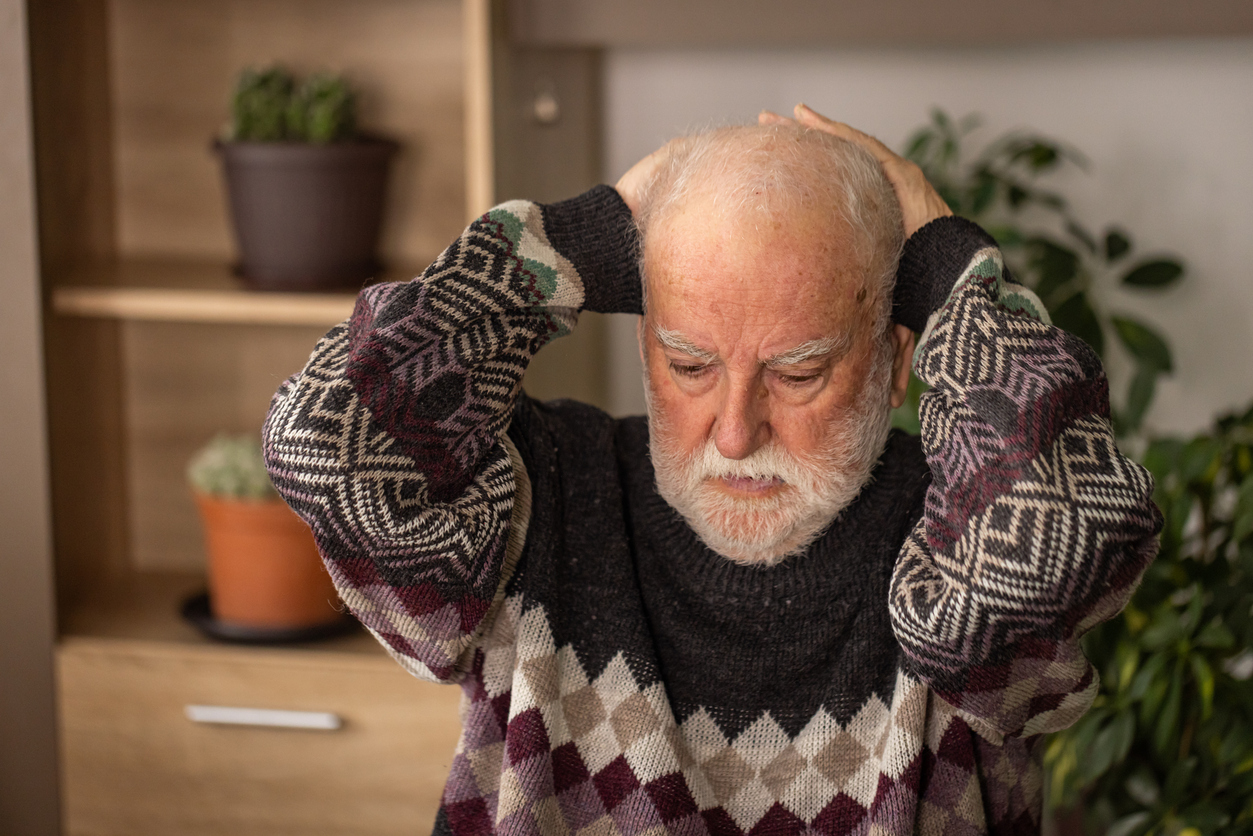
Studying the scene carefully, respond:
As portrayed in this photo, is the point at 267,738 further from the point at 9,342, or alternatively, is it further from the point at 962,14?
the point at 962,14

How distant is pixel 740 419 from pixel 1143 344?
94 cm

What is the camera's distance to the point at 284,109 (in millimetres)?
1712

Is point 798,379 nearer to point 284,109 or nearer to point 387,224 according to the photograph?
point 284,109

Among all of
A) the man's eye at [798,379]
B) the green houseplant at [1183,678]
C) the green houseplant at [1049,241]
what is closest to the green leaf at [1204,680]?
the green houseplant at [1183,678]

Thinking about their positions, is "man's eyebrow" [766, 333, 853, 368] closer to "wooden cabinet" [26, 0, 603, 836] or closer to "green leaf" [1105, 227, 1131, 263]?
"wooden cabinet" [26, 0, 603, 836]

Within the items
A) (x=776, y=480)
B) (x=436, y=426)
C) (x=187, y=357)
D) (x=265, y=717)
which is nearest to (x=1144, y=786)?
(x=776, y=480)

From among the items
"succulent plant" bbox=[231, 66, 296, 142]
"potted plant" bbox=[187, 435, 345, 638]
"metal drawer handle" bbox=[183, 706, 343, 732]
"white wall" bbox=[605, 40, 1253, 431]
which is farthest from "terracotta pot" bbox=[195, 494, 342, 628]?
"white wall" bbox=[605, 40, 1253, 431]

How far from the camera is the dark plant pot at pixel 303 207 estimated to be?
5.57 feet

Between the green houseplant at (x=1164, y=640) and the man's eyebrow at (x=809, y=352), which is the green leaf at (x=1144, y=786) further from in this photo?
the man's eyebrow at (x=809, y=352)

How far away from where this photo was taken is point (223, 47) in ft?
6.42

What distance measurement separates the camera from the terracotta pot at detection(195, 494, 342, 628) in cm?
180

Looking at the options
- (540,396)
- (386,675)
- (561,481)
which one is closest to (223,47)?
(540,396)

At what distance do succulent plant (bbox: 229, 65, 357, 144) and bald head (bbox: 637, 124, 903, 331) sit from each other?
843 mm

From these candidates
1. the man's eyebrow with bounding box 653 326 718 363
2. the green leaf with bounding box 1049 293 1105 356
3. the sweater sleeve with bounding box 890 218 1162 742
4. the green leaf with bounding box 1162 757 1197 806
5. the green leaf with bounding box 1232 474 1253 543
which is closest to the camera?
the sweater sleeve with bounding box 890 218 1162 742
